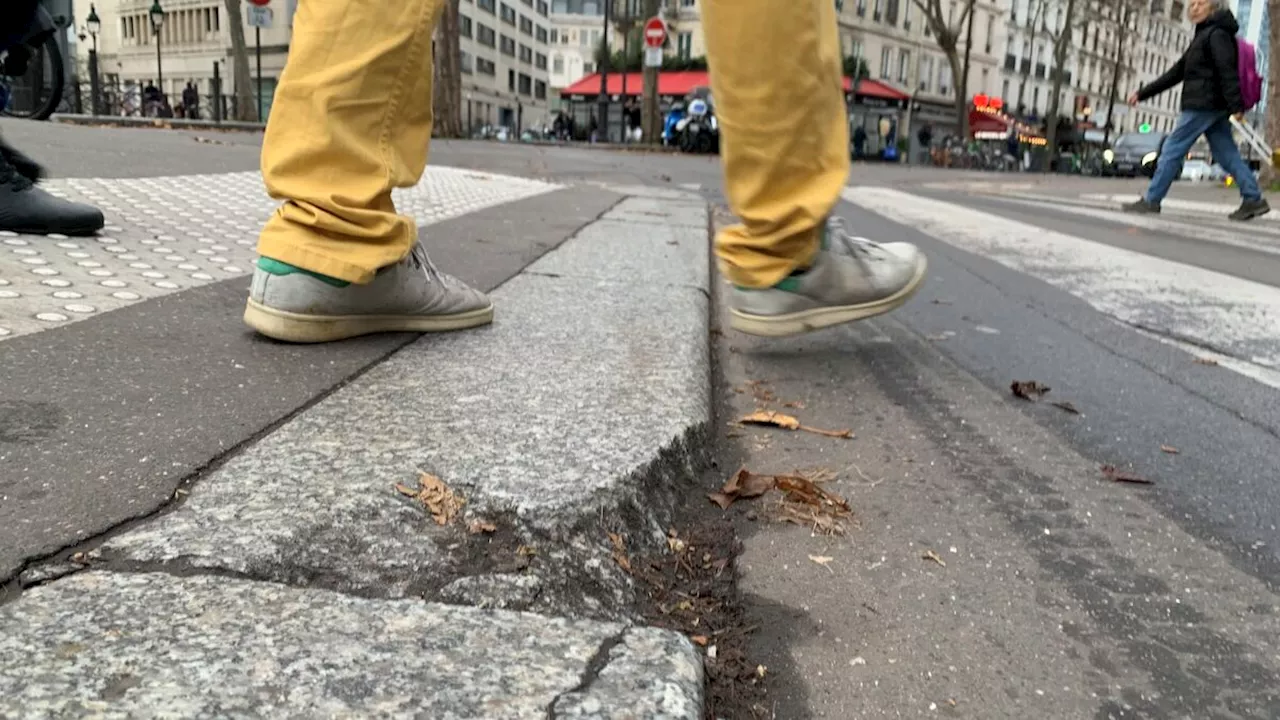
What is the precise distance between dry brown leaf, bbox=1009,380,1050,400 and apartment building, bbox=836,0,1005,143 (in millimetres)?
42965

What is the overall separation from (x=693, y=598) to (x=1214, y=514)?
32.9 inches

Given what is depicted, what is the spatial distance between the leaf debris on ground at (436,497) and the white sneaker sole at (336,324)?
0.72 metres

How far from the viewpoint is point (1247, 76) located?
840cm

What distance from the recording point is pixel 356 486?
43.5 inches

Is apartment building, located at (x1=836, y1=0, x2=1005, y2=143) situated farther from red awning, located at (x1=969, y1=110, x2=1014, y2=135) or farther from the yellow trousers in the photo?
the yellow trousers

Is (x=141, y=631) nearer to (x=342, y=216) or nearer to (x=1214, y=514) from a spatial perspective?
(x=342, y=216)

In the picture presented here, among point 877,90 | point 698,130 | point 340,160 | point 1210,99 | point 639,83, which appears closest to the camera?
point 340,160

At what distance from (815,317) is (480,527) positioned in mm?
1184

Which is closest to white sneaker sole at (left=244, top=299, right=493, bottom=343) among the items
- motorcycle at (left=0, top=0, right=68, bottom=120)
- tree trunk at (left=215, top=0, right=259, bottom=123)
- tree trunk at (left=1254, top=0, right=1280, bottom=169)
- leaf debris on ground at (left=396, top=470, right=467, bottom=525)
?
leaf debris on ground at (left=396, top=470, right=467, bottom=525)

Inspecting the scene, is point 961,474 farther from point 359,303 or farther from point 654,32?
point 654,32

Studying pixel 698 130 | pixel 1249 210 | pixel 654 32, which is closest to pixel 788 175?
pixel 1249 210


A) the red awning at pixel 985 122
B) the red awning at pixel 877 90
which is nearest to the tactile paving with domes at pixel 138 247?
the red awning at pixel 877 90

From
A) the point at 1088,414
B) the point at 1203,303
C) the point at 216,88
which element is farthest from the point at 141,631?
the point at 216,88

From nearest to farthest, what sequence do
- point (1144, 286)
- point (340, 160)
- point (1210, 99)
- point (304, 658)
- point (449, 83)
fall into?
point (304, 658), point (340, 160), point (1144, 286), point (1210, 99), point (449, 83)
